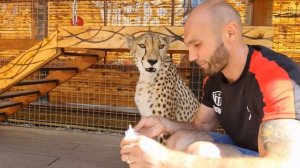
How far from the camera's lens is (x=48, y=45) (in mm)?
3270

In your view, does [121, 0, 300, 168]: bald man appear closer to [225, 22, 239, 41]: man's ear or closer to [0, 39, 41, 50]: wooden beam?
[225, 22, 239, 41]: man's ear

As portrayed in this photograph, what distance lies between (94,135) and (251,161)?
3.45 metres

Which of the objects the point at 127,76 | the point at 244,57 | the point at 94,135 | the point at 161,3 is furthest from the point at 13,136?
the point at 244,57

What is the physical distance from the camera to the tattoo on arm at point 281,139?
47.4 inches

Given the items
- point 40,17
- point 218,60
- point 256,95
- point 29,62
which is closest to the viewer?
point 256,95

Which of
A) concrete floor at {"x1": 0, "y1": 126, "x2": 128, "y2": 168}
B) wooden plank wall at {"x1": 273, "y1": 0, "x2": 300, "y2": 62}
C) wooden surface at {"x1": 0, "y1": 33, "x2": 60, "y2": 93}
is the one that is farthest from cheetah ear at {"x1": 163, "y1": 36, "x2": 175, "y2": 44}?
wooden plank wall at {"x1": 273, "y1": 0, "x2": 300, "y2": 62}

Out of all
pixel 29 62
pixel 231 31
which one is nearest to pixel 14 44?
pixel 29 62

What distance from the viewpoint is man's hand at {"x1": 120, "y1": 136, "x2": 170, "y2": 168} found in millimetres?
1241

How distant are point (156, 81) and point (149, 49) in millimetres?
296

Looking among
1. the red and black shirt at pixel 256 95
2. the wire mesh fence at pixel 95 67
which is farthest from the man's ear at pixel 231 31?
the wire mesh fence at pixel 95 67

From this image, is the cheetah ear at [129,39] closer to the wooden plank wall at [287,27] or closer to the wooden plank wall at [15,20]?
the wooden plank wall at [287,27]

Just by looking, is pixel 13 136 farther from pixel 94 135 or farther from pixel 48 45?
pixel 48 45

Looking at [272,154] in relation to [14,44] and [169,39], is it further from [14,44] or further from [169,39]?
[14,44]

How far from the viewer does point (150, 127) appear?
1.99 metres
